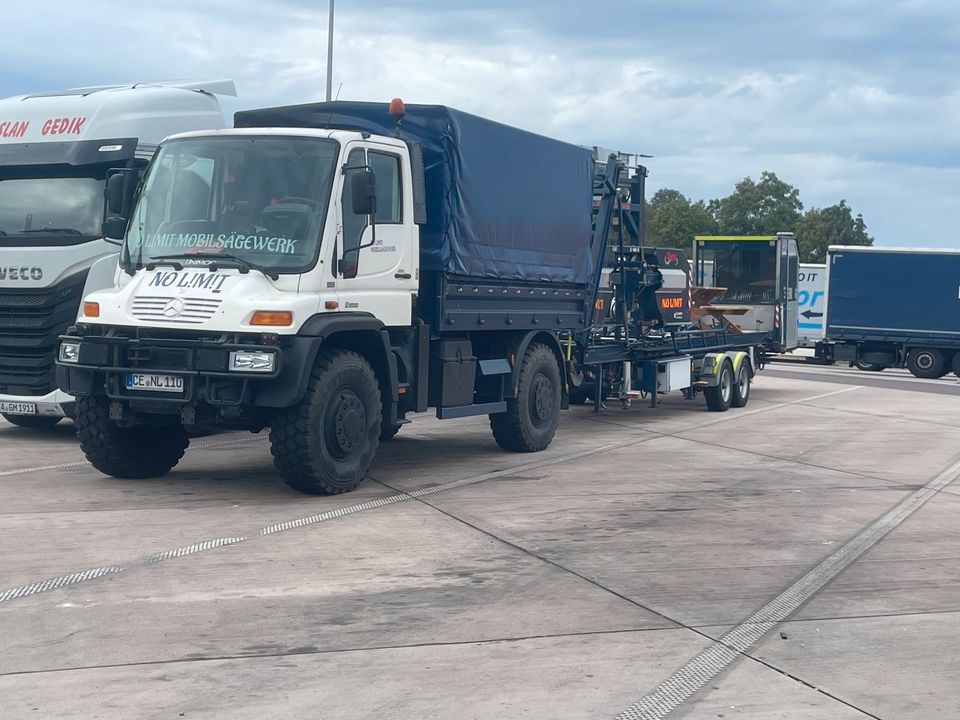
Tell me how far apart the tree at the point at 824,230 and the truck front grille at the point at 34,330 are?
79587 millimetres

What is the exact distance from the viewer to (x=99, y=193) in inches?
519

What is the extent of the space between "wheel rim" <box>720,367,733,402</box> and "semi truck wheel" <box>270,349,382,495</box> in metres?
10.5

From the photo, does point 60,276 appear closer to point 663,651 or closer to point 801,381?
point 663,651

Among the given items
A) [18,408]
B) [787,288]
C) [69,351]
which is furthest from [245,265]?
[787,288]

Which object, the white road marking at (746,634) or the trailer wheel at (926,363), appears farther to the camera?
the trailer wheel at (926,363)

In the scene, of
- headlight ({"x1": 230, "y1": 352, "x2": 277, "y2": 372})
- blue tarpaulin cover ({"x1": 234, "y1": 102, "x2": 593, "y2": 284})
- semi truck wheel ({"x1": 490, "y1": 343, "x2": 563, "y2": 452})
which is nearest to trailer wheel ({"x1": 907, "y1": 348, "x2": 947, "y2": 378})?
blue tarpaulin cover ({"x1": 234, "y1": 102, "x2": 593, "y2": 284})

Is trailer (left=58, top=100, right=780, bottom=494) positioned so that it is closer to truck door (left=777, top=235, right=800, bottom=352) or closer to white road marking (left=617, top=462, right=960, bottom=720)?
white road marking (left=617, top=462, right=960, bottom=720)

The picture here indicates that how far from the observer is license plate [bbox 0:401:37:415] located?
42.2 ft

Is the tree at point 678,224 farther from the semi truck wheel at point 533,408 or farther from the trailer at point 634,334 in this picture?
the semi truck wheel at point 533,408

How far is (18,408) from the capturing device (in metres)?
12.9

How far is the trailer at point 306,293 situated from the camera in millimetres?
9680

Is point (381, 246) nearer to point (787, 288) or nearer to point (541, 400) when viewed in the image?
point (541, 400)

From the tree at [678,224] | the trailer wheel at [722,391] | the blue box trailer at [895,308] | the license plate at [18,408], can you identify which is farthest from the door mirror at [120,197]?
the tree at [678,224]

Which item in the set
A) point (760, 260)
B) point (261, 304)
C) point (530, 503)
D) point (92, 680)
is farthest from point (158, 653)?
point (760, 260)
